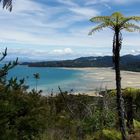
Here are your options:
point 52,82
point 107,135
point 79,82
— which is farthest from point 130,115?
point 52,82

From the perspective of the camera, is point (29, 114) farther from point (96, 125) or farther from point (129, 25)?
point (96, 125)

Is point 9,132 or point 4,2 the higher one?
point 4,2

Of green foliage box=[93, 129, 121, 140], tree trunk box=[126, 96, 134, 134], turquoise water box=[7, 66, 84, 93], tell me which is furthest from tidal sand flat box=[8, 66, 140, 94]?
green foliage box=[93, 129, 121, 140]

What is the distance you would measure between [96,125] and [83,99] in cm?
730

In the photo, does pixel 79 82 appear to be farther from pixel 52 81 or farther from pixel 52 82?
pixel 52 81

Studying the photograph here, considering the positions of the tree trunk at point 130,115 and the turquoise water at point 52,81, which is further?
the turquoise water at point 52,81

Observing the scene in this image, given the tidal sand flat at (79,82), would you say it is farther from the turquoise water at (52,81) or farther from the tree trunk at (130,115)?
the tree trunk at (130,115)

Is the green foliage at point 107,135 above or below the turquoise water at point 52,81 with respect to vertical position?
above

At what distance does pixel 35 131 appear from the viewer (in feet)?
33.9

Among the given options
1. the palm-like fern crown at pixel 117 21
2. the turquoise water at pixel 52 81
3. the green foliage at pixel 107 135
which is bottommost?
the turquoise water at pixel 52 81

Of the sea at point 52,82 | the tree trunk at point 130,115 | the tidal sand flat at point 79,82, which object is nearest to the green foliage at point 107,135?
the tree trunk at point 130,115

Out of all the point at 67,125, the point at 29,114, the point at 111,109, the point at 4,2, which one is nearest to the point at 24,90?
the point at 29,114

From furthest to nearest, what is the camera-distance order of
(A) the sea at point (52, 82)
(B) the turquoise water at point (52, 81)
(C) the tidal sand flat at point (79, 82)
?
(C) the tidal sand flat at point (79, 82) → (B) the turquoise water at point (52, 81) → (A) the sea at point (52, 82)

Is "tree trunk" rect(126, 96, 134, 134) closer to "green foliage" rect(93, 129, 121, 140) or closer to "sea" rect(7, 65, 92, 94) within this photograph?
"green foliage" rect(93, 129, 121, 140)
